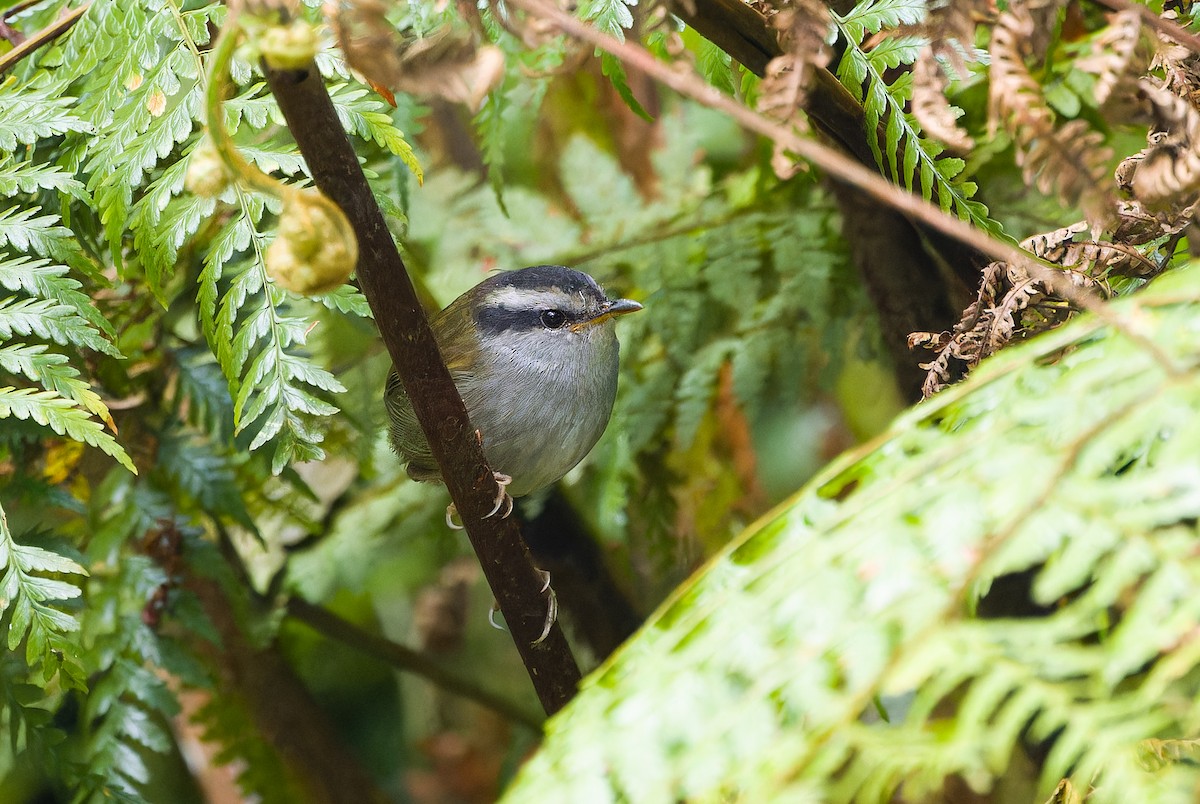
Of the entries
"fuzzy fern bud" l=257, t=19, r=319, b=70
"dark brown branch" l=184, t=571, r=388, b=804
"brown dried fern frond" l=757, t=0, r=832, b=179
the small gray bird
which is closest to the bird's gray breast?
the small gray bird

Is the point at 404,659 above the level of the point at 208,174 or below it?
below

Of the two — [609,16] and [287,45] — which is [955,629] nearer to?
[287,45]

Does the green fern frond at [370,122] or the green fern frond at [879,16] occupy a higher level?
the green fern frond at [370,122]

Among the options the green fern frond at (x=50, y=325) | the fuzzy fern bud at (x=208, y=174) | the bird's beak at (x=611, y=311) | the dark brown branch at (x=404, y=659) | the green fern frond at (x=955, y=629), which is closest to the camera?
the green fern frond at (x=955, y=629)

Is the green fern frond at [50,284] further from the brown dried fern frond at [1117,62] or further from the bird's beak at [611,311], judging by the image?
the brown dried fern frond at [1117,62]

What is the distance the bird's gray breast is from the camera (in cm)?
293

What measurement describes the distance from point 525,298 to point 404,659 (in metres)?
1.20

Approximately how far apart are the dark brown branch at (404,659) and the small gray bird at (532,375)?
1.83 ft

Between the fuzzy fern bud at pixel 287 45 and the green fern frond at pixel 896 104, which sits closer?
the fuzzy fern bud at pixel 287 45

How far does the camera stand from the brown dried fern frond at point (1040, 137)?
4.00 feet

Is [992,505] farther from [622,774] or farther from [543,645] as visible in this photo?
[543,645]

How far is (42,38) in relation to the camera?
205cm

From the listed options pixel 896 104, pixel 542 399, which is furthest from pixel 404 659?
pixel 896 104

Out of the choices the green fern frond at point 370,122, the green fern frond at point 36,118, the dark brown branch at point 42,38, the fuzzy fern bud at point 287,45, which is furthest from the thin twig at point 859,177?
the dark brown branch at point 42,38
